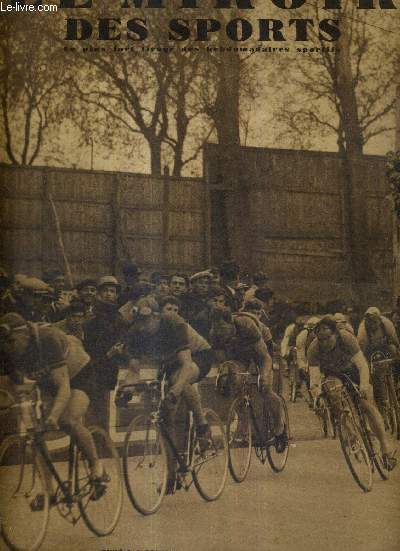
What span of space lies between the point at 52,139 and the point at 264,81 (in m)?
1.16

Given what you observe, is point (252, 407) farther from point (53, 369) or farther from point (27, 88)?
point (27, 88)

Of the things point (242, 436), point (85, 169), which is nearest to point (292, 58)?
point (85, 169)

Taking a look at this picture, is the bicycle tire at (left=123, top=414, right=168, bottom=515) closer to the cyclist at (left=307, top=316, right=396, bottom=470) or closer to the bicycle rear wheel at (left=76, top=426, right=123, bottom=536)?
the bicycle rear wheel at (left=76, top=426, right=123, bottom=536)

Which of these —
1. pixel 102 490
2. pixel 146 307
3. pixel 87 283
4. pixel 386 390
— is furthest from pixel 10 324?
pixel 386 390

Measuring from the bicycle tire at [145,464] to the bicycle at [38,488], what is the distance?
10 cm

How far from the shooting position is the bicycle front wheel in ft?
11.7

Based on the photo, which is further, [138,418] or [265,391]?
[265,391]

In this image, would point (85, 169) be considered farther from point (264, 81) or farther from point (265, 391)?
point (265, 391)

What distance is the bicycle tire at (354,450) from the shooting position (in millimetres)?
3898

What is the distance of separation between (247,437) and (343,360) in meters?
0.67

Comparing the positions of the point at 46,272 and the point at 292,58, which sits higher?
the point at 292,58

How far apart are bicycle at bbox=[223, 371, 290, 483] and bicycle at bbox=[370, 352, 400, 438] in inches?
20.4

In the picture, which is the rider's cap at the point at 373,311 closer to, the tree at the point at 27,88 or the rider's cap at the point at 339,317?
the rider's cap at the point at 339,317

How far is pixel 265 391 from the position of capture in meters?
4.00
